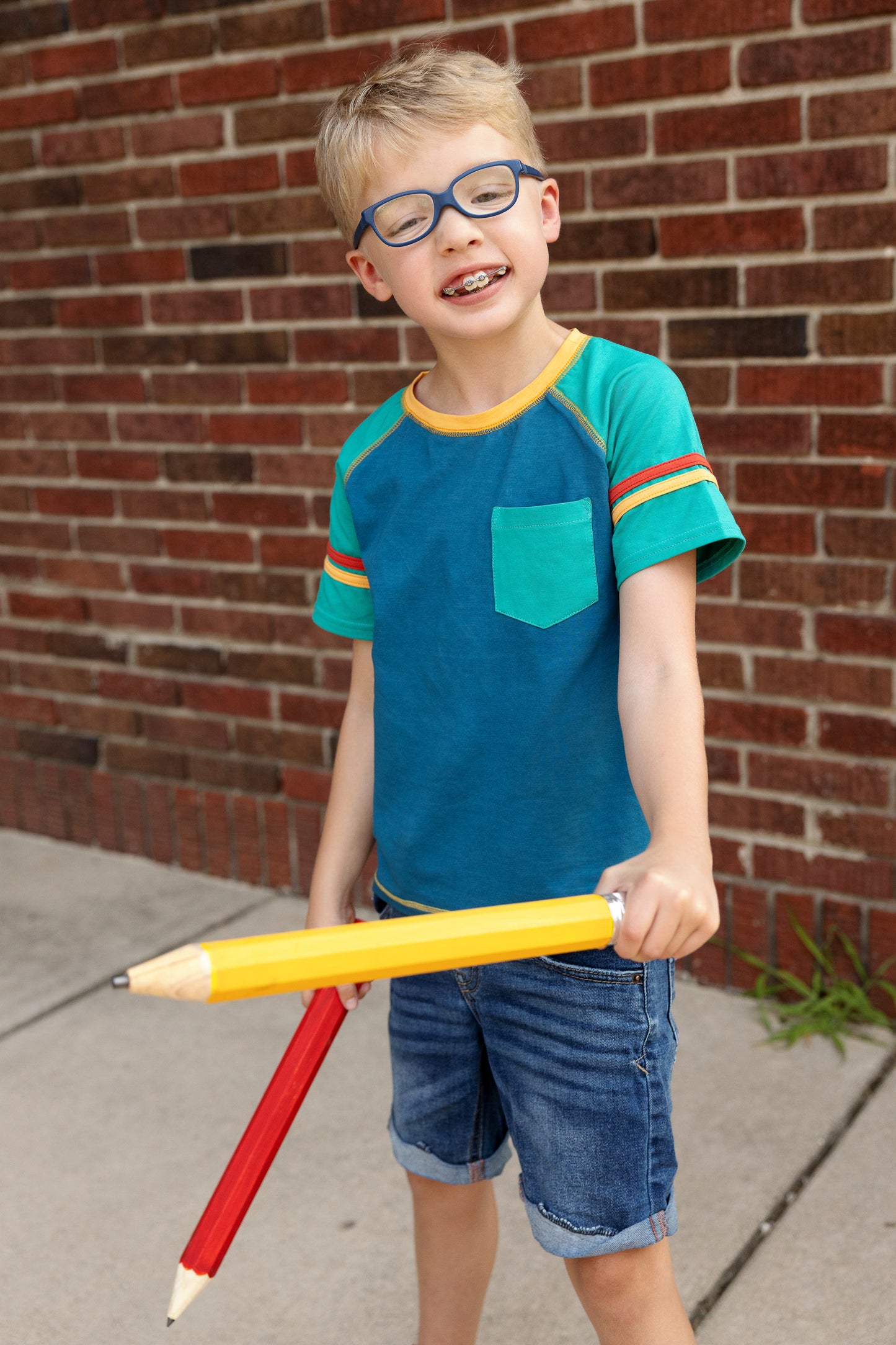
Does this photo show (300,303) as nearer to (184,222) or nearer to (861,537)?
(184,222)

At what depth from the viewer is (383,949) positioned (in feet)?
3.56

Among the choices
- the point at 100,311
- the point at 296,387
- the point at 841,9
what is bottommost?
the point at 296,387

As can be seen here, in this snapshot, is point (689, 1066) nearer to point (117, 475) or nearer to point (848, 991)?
point (848, 991)

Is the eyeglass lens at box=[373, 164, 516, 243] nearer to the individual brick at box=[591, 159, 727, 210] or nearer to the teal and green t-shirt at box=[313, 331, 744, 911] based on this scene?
the teal and green t-shirt at box=[313, 331, 744, 911]

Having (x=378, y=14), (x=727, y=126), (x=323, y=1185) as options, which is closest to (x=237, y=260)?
(x=378, y=14)

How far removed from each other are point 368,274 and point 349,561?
0.36m

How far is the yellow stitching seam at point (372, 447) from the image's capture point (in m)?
1.68

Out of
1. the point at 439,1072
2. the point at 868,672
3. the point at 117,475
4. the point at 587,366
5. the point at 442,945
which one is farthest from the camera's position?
the point at 117,475

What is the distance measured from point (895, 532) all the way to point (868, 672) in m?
0.27

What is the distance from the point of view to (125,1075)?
2.80m

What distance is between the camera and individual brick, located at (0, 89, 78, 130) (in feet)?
11.7

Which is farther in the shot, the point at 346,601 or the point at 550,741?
the point at 346,601

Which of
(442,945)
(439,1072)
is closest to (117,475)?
(439,1072)

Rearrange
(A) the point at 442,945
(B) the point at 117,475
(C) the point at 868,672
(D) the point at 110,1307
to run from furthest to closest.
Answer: (B) the point at 117,475
(C) the point at 868,672
(D) the point at 110,1307
(A) the point at 442,945
